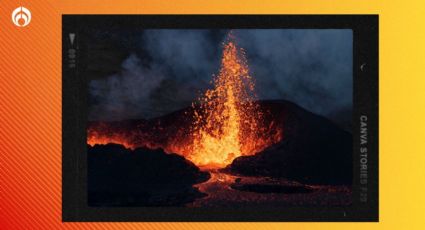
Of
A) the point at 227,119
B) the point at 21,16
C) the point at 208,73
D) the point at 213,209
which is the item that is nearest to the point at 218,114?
the point at 227,119

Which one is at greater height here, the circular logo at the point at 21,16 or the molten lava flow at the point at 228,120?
the circular logo at the point at 21,16

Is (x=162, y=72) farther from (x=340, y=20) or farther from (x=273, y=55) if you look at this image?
(x=340, y=20)

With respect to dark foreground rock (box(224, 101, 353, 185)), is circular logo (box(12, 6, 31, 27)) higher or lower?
higher

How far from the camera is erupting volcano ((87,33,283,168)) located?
32.1 ft

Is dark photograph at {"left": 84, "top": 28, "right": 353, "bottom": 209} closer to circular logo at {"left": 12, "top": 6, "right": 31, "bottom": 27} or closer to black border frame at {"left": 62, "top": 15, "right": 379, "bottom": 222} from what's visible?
black border frame at {"left": 62, "top": 15, "right": 379, "bottom": 222}

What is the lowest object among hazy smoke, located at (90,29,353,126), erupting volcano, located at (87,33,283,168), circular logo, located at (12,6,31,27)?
erupting volcano, located at (87,33,283,168)

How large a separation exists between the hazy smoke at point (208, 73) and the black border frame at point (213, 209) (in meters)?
0.10

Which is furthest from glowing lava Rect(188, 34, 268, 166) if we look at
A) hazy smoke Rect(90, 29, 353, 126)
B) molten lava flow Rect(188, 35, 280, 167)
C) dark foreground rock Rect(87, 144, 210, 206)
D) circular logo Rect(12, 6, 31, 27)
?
circular logo Rect(12, 6, 31, 27)

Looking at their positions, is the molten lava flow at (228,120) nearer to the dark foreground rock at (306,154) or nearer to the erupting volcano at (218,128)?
the erupting volcano at (218,128)

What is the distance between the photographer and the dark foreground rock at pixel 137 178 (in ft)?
32.0

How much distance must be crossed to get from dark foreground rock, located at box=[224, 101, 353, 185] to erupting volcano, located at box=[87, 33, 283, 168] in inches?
4.5

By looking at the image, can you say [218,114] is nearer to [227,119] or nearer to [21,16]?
[227,119]

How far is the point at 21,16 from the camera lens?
9789mm

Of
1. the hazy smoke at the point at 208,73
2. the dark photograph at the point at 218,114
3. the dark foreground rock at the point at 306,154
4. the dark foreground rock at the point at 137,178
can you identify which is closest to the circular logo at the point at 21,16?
the dark photograph at the point at 218,114
